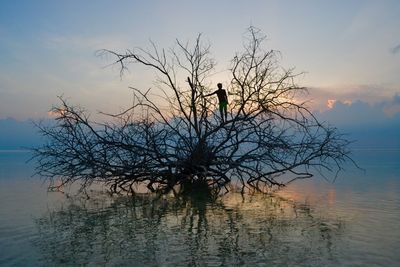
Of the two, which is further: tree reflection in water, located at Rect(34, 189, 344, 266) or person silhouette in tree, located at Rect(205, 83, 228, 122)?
person silhouette in tree, located at Rect(205, 83, 228, 122)

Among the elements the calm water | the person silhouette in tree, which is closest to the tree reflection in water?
the calm water

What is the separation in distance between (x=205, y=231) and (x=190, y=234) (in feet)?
1.31

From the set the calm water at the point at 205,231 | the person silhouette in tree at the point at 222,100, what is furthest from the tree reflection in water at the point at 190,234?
the person silhouette in tree at the point at 222,100

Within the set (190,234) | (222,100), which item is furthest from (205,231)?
(222,100)

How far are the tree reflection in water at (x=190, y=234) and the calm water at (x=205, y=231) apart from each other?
14mm

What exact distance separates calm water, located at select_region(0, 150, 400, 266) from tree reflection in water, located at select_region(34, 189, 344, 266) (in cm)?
1

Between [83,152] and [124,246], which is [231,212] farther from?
[83,152]

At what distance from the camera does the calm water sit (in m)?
6.65

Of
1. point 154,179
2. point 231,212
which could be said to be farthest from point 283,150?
point 231,212

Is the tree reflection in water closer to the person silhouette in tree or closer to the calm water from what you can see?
the calm water

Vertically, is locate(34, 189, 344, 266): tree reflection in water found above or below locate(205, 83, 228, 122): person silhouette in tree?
below

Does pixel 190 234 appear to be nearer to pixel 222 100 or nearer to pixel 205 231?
pixel 205 231

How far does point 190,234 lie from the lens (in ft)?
27.5

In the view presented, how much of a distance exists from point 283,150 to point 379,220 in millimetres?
7190
